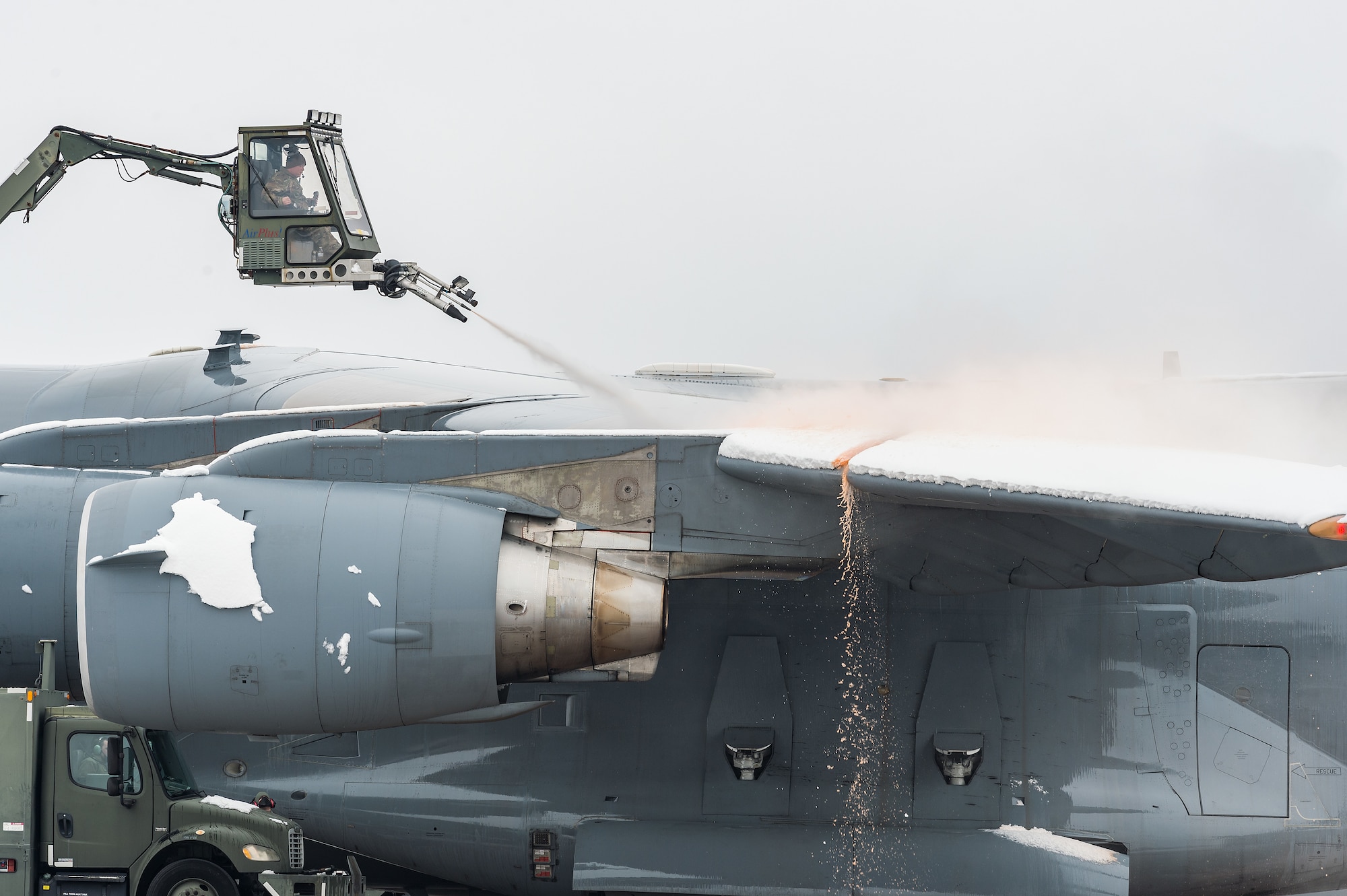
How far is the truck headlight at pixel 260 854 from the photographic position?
8109mm

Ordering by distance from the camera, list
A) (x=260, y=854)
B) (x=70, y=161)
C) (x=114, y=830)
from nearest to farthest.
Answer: (x=260, y=854) < (x=114, y=830) < (x=70, y=161)

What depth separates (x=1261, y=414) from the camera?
8.88 meters

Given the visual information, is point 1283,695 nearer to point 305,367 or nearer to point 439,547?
point 439,547

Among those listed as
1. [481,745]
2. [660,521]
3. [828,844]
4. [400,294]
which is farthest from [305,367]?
[828,844]

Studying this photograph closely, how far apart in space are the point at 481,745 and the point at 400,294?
3131 mm

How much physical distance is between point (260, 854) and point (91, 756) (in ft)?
4.40

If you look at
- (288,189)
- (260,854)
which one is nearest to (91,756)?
(260,854)

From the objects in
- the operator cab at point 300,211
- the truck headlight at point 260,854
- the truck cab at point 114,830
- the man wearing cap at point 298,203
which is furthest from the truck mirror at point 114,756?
the man wearing cap at point 298,203

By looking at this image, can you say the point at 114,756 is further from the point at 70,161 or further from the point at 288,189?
the point at 70,161

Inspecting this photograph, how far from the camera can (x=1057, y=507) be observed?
5832mm

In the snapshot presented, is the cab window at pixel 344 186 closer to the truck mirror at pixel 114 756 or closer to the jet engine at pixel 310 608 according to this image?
the jet engine at pixel 310 608

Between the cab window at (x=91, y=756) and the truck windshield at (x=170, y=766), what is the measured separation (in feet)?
0.50

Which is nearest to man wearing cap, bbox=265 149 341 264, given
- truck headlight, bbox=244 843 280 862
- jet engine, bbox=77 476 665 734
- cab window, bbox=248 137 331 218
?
cab window, bbox=248 137 331 218


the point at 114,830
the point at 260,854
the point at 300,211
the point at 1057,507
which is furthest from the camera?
the point at 300,211
